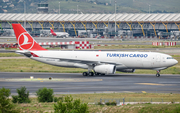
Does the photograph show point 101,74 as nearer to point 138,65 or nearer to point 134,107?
point 138,65

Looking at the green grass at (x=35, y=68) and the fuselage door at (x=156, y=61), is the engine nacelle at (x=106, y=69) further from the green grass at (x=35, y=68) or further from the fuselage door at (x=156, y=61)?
the green grass at (x=35, y=68)

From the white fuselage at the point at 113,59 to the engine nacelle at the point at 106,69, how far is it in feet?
4.88

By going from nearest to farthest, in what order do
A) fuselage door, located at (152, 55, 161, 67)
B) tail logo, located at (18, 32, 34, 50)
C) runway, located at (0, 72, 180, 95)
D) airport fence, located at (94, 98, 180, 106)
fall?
airport fence, located at (94, 98, 180, 106)
runway, located at (0, 72, 180, 95)
fuselage door, located at (152, 55, 161, 67)
tail logo, located at (18, 32, 34, 50)

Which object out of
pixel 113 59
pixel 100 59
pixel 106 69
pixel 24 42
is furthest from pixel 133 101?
pixel 24 42

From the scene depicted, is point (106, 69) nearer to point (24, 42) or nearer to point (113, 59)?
point (113, 59)

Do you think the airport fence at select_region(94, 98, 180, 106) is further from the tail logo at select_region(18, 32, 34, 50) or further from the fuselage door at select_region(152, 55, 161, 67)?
the tail logo at select_region(18, 32, 34, 50)

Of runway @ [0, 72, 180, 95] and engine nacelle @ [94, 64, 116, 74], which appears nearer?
runway @ [0, 72, 180, 95]

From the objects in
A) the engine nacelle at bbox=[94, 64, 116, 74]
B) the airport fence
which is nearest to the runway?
the engine nacelle at bbox=[94, 64, 116, 74]

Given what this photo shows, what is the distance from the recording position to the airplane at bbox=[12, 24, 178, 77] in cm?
5091

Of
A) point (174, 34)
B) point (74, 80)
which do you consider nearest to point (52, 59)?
point (74, 80)

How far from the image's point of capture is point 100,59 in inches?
2092

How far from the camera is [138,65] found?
51.3 m

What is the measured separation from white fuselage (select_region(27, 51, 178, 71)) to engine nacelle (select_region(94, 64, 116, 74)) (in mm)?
1486

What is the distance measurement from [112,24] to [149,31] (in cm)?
2500
